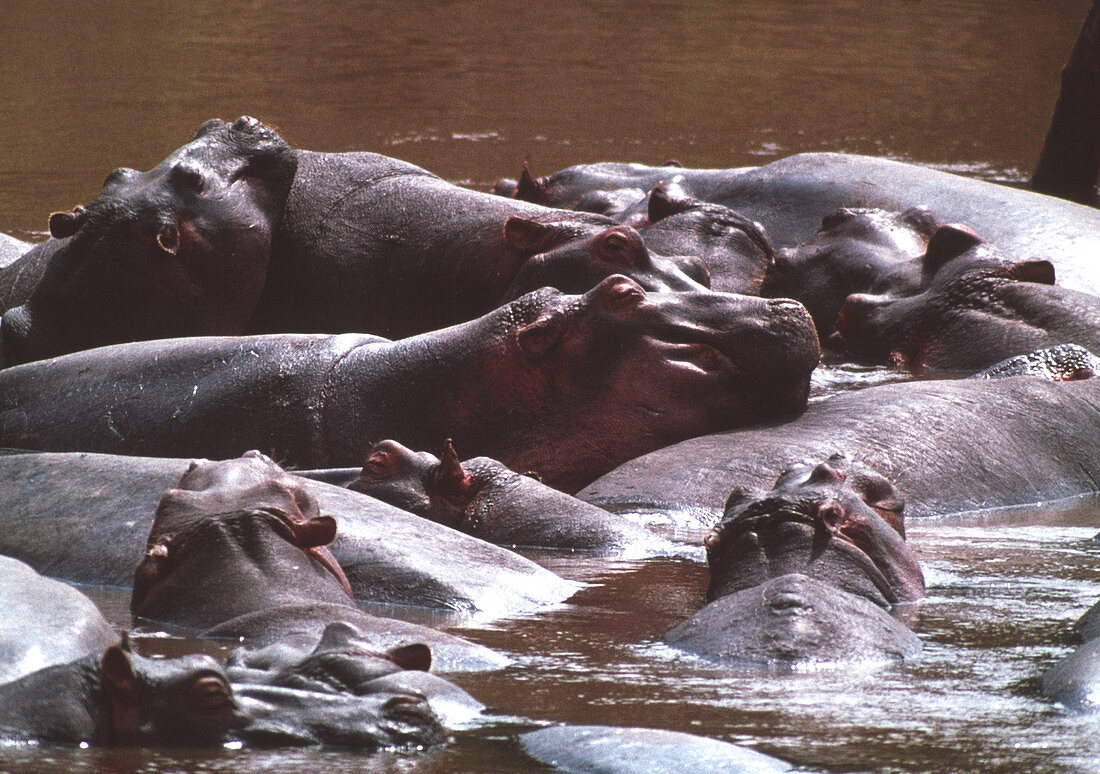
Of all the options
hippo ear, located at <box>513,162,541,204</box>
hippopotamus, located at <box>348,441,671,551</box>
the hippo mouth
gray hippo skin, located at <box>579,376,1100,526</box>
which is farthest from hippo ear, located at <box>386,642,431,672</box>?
hippo ear, located at <box>513,162,541,204</box>

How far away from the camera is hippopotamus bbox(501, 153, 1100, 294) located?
30.1ft

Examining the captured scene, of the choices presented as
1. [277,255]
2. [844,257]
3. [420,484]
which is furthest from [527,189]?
[420,484]

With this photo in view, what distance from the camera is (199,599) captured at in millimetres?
4066

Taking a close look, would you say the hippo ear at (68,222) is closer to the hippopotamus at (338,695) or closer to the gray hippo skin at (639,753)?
the hippopotamus at (338,695)

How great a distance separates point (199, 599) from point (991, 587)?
1980 millimetres

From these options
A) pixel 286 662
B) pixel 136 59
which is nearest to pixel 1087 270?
pixel 286 662

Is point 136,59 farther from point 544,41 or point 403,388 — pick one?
point 403,388

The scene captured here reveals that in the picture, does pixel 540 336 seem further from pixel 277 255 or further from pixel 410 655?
pixel 410 655

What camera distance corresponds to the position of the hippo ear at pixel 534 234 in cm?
793

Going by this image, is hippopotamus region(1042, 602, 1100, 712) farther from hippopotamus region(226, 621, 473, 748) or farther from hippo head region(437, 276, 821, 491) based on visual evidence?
hippo head region(437, 276, 821, 491)

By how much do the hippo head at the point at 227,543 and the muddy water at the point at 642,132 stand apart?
0.51 feet

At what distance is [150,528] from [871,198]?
5.90m

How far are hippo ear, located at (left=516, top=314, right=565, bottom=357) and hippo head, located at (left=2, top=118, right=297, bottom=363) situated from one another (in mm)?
2002

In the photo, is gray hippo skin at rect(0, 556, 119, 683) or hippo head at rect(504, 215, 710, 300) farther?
hippo head at rect(504, 215, 710, 300)
